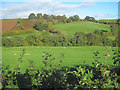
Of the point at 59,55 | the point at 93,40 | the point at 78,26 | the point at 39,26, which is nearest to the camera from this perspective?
the point at 59,55

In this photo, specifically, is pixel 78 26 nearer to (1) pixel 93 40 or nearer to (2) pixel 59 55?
(1) pixel 93 40

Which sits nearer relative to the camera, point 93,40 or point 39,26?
point 93,40

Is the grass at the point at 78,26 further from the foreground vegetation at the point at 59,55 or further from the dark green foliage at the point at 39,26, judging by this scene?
the dark green foliage at the point at 39,26

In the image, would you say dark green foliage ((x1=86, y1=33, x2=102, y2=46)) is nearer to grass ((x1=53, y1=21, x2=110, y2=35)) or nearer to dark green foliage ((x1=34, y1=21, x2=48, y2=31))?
dark green foliage ((x1=34, y1=21, x2=48, y2=31))

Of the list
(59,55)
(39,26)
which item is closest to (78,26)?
(39,26)

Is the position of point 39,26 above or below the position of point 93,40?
above

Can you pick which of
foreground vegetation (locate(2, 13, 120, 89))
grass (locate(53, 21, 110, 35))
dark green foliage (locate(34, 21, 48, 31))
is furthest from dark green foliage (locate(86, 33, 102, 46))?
grass (locate(53, 21, 110, 35))

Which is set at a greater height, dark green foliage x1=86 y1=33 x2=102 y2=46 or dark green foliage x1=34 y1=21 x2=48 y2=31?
dark green foliage x1=34 y1=21 x2=48 y2=31

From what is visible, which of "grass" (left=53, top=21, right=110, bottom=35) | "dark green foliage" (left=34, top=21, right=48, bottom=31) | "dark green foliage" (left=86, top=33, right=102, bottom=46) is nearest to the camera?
"dark green foliage" (left=86, top=33, right=102, bottom=46)

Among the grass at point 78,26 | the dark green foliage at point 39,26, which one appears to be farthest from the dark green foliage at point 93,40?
the grass at point 78,26

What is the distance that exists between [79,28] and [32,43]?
9669 mm

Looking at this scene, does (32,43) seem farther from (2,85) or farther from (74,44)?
(2,85)

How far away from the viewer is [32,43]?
11664 millimetres

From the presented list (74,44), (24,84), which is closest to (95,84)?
(24,84)
